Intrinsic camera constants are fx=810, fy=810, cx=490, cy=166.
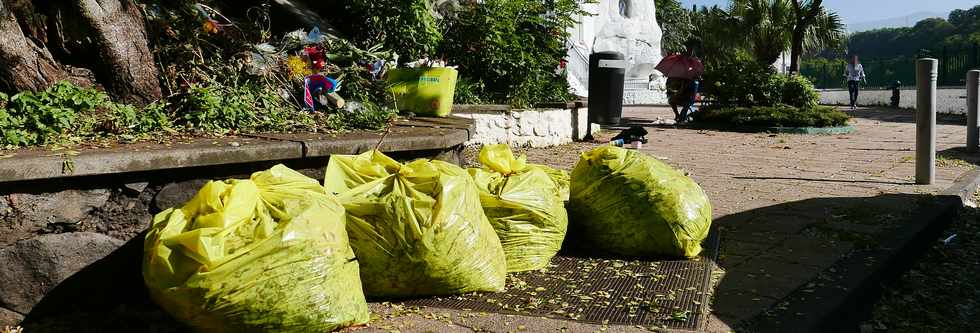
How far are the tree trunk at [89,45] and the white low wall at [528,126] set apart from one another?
3.74 meters

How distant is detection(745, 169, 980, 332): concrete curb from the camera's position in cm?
312

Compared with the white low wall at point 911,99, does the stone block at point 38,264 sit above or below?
below

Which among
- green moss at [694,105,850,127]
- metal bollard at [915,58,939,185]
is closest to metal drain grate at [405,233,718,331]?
metal bollard at [915,58,939,185]

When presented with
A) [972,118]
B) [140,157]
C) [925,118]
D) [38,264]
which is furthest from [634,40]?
[38,264]

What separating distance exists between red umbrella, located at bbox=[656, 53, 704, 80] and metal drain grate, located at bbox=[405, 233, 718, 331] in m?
12.1

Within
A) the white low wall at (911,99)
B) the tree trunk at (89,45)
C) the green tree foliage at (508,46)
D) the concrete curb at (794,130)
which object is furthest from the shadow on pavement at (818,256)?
the white low wall at (911,99)

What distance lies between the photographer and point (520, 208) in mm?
3742

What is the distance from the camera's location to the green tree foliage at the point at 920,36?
209 ft

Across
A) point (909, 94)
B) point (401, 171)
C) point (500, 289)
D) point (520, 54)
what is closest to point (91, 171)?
point (401, 171)

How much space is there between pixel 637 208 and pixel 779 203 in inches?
89.3

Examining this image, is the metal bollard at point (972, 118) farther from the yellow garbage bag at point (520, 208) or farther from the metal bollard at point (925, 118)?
the yellow garbage bag at point (520, 208)

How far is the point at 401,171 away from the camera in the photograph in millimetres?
3285

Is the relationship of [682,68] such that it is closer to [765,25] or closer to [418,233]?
[765,25]

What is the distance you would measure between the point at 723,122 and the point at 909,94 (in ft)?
58.9
